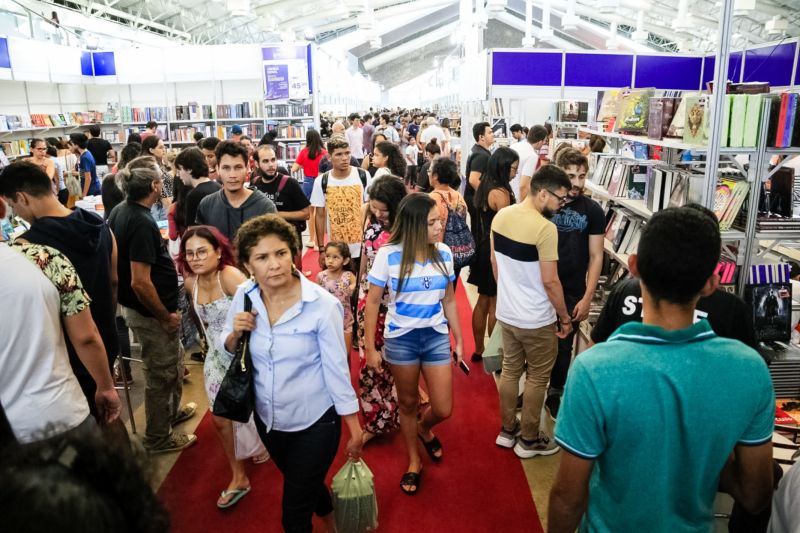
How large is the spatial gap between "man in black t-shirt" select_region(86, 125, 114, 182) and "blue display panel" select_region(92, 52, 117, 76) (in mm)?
3699

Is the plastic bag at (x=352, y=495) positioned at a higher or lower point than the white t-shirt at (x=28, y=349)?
lower

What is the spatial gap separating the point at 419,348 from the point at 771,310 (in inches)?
69.8

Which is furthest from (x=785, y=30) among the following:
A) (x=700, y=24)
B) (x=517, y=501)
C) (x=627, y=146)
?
(x=517, y=501)

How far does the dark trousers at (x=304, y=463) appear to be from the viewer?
2.08 meters

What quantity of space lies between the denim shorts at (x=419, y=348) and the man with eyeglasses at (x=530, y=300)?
1.67 feet

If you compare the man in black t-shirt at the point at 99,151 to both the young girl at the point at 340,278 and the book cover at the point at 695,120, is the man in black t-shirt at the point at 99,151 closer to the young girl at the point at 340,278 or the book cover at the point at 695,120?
the young girl at the point at 340,278

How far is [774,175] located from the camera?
313 cm

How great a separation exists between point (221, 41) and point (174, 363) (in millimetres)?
20049

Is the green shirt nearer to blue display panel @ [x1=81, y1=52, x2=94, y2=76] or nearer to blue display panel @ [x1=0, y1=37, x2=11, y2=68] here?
blue display panel @ [x1=0, y1=37, x2=11, y2=68]

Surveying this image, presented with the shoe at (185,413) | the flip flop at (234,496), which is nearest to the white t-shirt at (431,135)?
the shoe at (185,413)

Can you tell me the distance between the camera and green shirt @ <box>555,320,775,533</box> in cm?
125

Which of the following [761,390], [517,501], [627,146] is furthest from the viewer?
[627,146]

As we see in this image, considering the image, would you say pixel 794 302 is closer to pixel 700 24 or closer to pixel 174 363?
pixel 174 363

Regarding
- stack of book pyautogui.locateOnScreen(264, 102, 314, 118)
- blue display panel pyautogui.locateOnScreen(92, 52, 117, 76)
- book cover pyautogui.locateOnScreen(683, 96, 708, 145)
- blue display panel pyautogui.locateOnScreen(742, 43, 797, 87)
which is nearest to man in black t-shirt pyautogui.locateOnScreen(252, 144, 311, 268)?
book cover pyautogui.locateOnScreen(683, 96, 708, 145)
